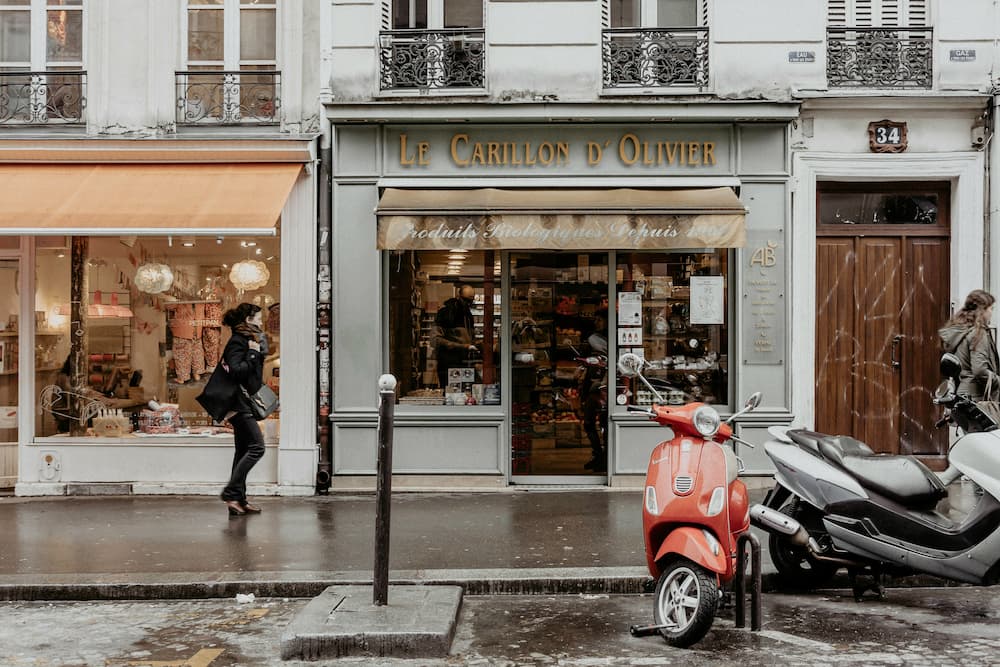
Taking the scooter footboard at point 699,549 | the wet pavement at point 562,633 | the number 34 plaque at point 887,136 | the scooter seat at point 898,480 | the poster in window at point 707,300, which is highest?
the number 34 plaque at point 887,136

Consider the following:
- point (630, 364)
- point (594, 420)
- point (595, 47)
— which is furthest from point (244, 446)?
point (595, 47)

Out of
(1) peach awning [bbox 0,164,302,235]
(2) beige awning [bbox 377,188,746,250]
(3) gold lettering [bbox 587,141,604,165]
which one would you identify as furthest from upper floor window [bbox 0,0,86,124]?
(3) gold lettering [bbox 587,141,604,165]

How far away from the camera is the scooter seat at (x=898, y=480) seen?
19.5 ft

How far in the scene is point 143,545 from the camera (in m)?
7.72

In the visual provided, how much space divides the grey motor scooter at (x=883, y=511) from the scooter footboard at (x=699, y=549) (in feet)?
2.33

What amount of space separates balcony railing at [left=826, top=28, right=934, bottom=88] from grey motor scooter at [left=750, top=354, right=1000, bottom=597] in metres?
4.78

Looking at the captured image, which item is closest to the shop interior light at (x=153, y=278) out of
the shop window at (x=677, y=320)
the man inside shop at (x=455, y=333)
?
the man inside shop at (x=455, y=333)

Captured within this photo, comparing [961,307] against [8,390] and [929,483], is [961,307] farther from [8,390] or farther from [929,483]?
[8,390]

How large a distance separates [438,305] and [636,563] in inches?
159

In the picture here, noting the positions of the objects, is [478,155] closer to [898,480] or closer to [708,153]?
[708,153]

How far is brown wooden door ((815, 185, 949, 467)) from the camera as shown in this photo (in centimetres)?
1014

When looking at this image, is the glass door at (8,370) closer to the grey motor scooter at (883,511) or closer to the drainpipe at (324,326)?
the drainpipe at (324,326)

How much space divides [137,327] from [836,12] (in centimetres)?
781

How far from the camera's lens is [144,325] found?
10.4 meters
